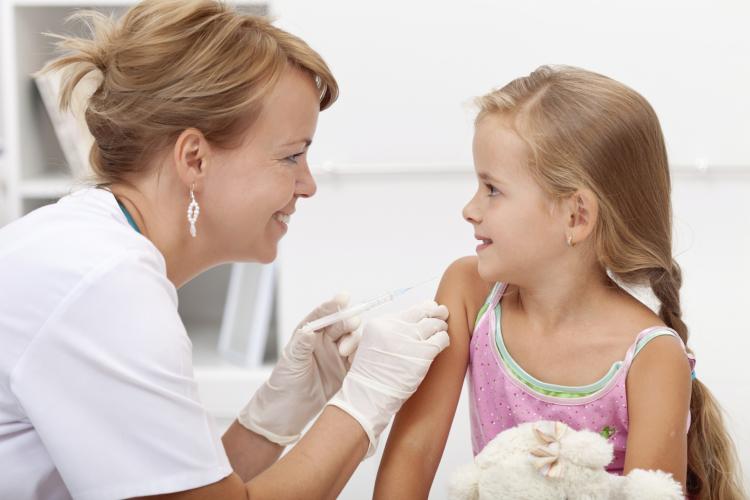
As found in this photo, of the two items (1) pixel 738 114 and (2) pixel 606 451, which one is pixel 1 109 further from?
(2) pixel 606 451

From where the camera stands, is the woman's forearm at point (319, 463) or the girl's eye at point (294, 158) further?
the girl's eye at point (294, 158)

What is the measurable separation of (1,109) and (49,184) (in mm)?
440

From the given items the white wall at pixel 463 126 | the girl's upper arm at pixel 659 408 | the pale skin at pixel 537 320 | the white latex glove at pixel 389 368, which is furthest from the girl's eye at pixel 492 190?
the white wall at pixel 463 126

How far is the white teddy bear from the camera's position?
1142 millimetres

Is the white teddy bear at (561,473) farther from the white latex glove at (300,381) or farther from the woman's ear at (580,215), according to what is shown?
the white latex glove at (300,381)

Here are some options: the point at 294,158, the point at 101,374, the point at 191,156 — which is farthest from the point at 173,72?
the point at 101,374

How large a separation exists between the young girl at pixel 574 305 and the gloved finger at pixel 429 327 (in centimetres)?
6

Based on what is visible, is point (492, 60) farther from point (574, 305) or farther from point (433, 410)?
point (433, 410)

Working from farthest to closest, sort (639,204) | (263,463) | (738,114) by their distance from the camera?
(738,114), (263,463), (639,204)

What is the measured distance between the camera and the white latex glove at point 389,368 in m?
1.42

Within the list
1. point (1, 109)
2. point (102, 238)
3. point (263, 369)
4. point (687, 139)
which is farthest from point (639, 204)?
point (1, 109)

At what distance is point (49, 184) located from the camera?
8.82 ft

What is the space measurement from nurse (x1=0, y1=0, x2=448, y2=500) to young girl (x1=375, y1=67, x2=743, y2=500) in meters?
0.10

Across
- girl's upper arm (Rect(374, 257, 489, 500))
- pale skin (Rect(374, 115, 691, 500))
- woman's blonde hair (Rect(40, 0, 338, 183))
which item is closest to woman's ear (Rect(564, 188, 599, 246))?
pale skin (Rect(374, 115, 691, 500))
